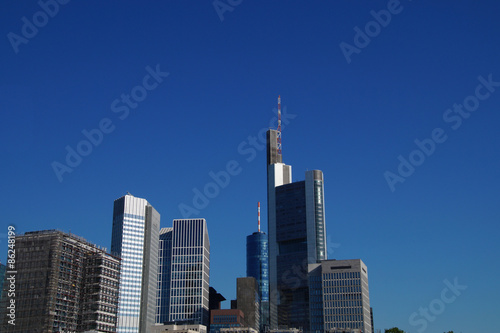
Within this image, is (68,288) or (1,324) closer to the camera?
(1,324)

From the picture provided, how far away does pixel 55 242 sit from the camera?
193875 mm

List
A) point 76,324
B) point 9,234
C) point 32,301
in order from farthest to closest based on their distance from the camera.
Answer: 1. point 76,324
2. point 32,301
3. point 9,234

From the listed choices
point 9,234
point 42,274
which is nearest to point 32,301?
point 42,274

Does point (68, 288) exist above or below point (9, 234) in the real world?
below

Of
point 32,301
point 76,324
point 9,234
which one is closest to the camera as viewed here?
point 9,234

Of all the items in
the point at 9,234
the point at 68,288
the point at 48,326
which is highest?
the point at 9,234

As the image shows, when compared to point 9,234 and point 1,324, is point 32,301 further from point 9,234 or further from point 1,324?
point 9,234

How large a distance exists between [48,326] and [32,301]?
963cm

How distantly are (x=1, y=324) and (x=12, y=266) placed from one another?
17.8 metres

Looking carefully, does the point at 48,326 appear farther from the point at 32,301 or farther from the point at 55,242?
the point at 55,242

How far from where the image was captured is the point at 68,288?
198375 millimetres

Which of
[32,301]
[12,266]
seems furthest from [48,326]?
[12,266]

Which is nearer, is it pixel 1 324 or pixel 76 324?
pixel 1 324

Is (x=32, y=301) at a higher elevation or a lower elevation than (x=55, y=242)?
lower
